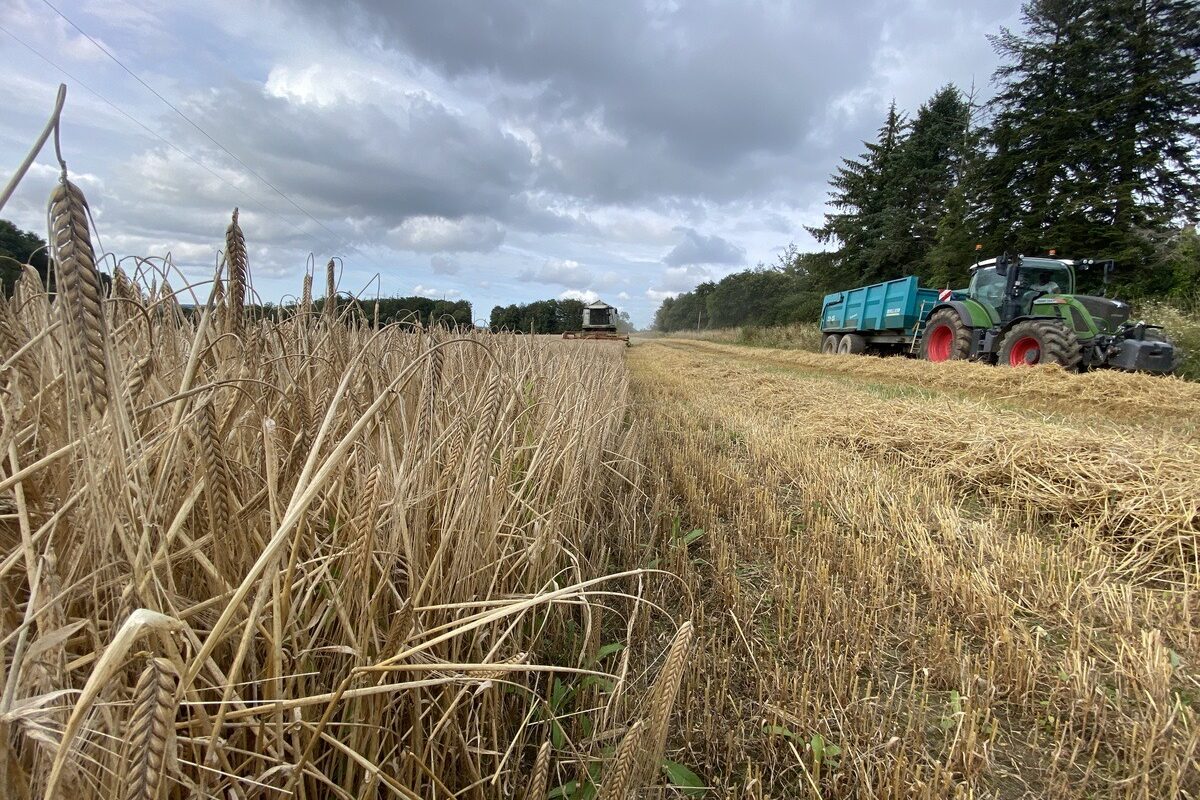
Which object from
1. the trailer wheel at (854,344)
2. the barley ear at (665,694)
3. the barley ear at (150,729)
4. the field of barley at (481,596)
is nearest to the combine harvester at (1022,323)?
the trailer wheel at (854,344)

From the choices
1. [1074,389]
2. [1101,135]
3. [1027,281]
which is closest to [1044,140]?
[1101,135]

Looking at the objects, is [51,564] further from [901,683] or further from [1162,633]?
[1162,633]

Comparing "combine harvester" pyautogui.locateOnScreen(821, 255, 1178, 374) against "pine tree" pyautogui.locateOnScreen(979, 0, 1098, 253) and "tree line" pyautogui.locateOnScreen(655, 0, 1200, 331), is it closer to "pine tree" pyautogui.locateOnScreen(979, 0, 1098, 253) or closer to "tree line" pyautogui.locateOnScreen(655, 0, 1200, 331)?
"tree line" pyautogui.locateOnScreen(655, 0, 1200, 331)

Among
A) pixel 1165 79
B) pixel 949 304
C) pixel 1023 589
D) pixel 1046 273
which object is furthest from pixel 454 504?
pixel 1165 79

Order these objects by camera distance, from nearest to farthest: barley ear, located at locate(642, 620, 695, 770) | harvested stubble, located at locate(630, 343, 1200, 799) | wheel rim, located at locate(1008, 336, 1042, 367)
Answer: barley ear, located at locate(642, 620, 695, 770)
harvested stubble, located at locate(630, 343, 1200, 799)
wheel rim, located at locate(1008, 336, 1042, 367)

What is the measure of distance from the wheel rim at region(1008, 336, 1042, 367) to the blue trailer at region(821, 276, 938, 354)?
351cm

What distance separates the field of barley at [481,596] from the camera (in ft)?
2.18

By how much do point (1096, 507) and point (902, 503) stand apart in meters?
1.05

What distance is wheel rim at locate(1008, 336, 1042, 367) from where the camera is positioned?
9.88 metres

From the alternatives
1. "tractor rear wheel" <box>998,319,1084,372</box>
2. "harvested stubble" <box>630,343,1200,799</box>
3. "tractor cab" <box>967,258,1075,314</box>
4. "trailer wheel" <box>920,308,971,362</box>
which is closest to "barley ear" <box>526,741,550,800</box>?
"harvested stubble" <box>630,343,1200,799</box>

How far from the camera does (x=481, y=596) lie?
1.32 meters

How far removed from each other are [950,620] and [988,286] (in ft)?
41.1

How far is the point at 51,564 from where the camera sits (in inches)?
24.8

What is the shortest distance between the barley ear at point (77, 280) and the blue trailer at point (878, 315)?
1578 cm
